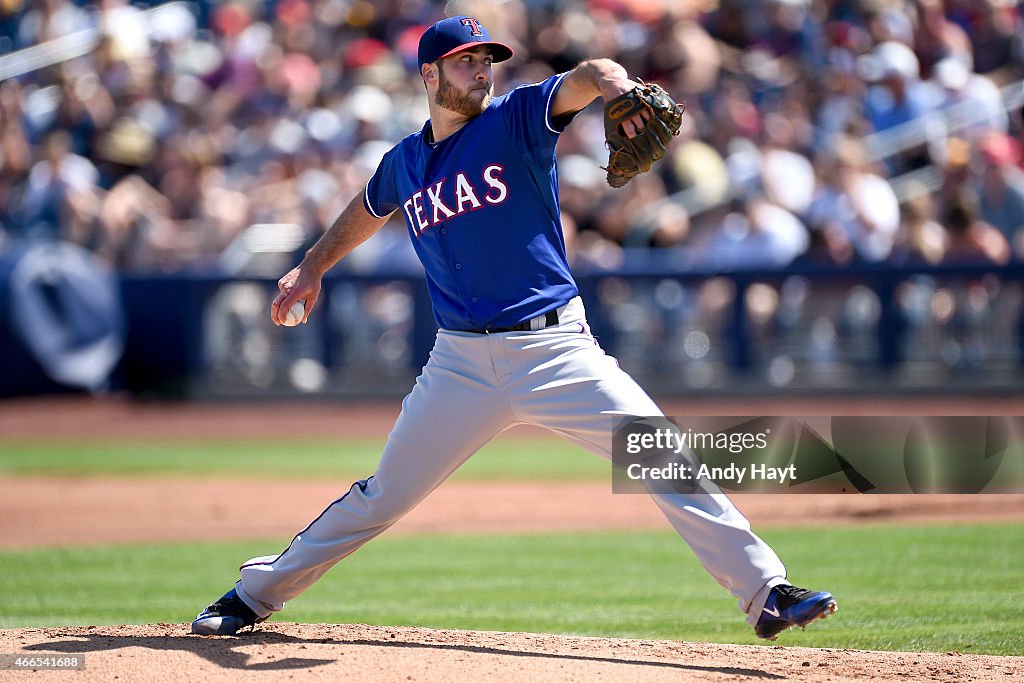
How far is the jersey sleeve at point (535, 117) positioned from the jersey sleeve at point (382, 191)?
25.0 inches

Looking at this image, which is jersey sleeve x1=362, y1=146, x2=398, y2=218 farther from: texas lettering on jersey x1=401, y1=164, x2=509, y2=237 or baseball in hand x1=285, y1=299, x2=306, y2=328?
baseball in hand x1=285, y1=299, x2=306, y2=328

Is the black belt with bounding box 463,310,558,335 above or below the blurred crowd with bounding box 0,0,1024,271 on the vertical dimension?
below

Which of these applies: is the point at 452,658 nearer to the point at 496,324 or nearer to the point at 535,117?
the point at 496,324

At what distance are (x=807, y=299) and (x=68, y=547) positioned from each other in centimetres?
737

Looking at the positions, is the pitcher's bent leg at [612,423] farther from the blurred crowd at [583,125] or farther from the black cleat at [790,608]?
the blurred crowd at [583,125]

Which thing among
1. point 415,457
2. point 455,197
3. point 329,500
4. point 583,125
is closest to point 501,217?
point 455,197

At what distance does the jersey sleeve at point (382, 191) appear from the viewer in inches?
189

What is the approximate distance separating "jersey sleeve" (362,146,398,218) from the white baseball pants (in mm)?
596

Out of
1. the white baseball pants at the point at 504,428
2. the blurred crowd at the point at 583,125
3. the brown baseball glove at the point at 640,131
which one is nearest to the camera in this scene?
the brown baseball glove at the point at 640,131

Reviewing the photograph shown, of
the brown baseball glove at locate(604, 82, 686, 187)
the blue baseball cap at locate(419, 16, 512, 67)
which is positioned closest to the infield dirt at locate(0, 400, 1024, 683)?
the brown baseball glove at locate(604, 82, 686, 187)

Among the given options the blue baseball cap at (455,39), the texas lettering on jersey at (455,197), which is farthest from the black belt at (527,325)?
the blue baseball cap at (455,39)

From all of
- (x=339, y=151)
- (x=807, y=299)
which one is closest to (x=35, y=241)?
(x=339, y=151)

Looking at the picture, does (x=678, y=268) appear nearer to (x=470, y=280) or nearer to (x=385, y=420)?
(x=385, y=420)

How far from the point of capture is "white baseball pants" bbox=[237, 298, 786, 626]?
4.12m
